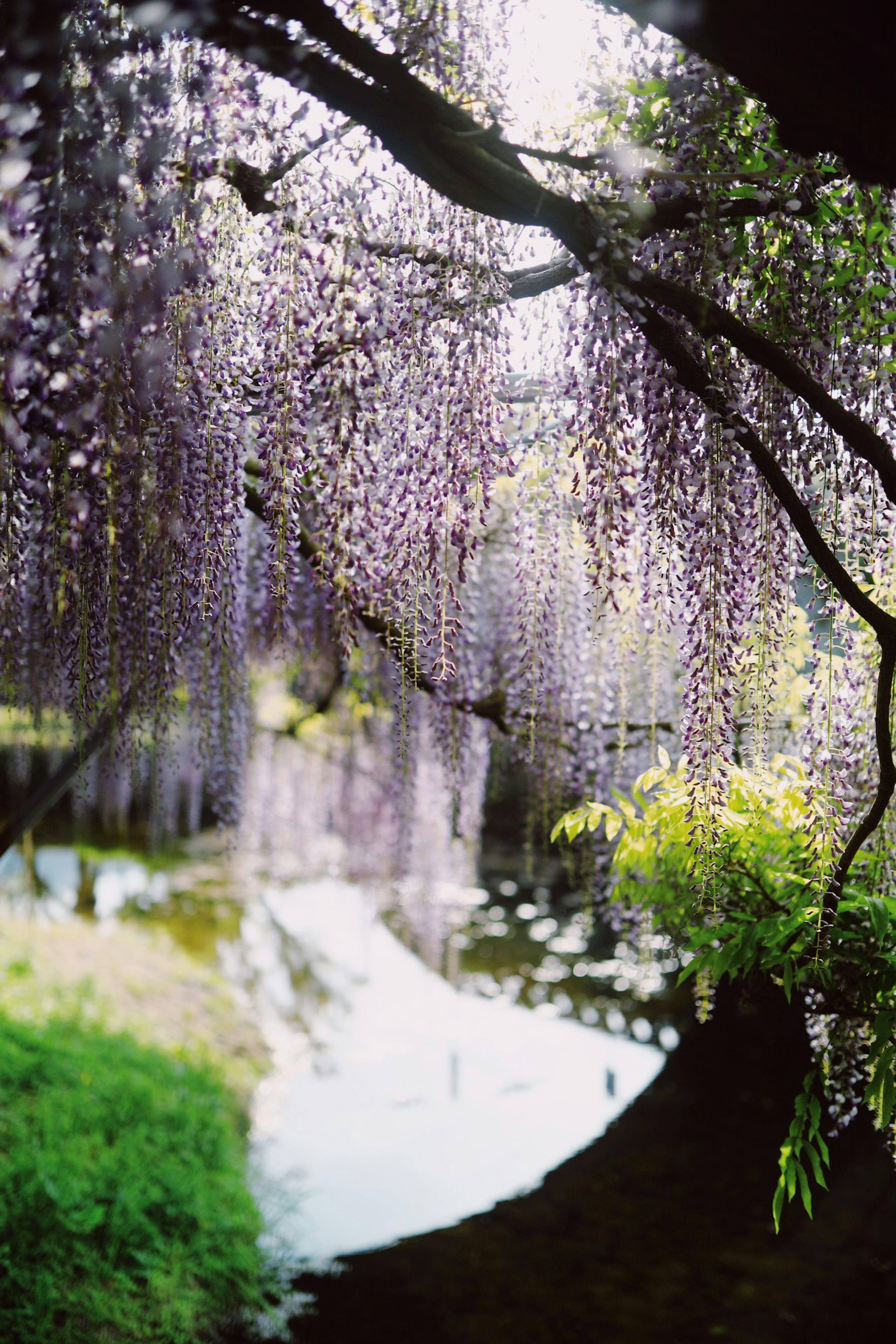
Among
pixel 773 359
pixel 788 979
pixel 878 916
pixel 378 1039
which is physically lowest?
pixel 378 1039

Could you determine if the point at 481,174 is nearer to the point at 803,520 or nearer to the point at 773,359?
the point at 773,359

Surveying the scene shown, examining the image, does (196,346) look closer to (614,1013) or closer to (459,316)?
(459,316)

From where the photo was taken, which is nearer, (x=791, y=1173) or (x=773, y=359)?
(x=773, y=359)

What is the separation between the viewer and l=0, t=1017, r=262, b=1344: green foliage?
13.1ft

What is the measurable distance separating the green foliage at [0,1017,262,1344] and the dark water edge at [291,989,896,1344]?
572 millimetres

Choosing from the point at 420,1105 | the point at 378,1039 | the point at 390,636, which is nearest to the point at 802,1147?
the point at 390,636

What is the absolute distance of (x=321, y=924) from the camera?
464 inches

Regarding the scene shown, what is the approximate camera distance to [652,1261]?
5234 millimetres

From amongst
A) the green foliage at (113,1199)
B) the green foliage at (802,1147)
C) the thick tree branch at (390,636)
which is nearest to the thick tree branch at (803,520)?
the green foliage at (802,1147)

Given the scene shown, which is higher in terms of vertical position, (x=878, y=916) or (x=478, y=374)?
(x=478, y=374)

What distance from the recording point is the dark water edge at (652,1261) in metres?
4.64

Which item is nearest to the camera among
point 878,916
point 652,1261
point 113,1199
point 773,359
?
point 773,359

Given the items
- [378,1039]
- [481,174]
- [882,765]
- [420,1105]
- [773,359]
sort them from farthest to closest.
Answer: [378,1039] → [420,1105] → [882,765] → [773,359] → [481,174]

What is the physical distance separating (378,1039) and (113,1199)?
163 inches
